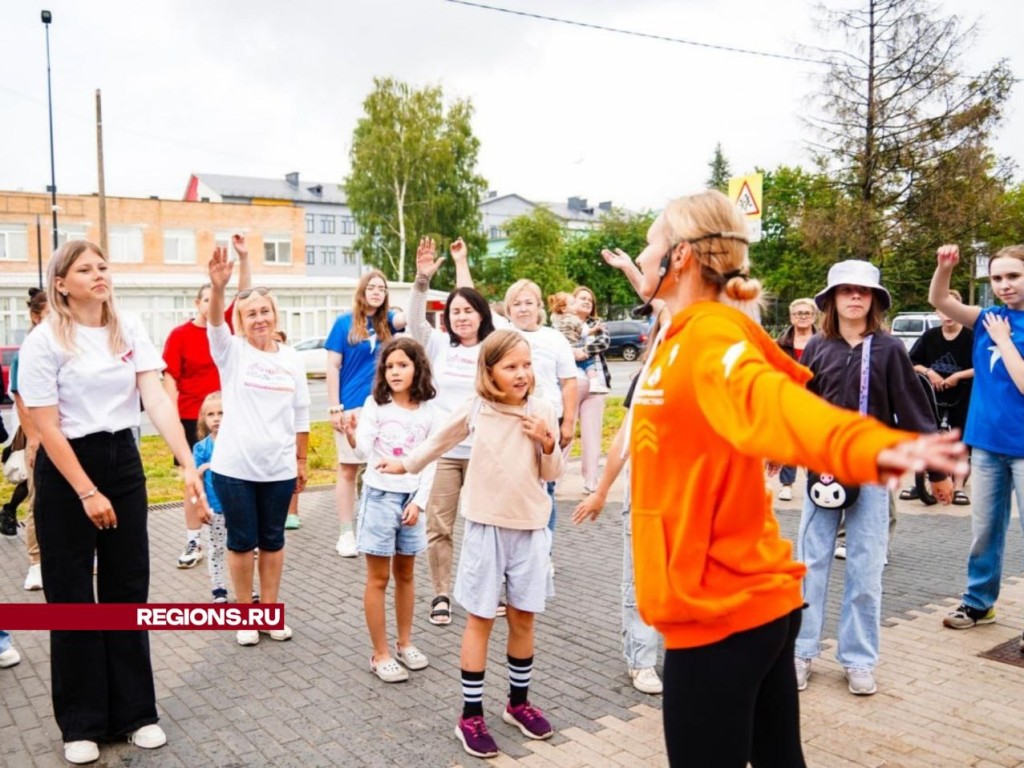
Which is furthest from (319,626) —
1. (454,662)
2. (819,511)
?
(819,511)

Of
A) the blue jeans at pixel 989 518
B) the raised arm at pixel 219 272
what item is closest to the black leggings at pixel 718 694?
the raised arm at pixel 219 272

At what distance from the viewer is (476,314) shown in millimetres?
5887

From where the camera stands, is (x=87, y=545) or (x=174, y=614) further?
(x=174, y=614)

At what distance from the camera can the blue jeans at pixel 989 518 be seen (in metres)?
5.34

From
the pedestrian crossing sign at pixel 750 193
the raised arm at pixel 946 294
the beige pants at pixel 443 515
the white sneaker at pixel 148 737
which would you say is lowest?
the white sneaker at pixel 148 737

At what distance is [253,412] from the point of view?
17.3ft

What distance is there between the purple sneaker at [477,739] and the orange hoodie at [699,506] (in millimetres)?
1913

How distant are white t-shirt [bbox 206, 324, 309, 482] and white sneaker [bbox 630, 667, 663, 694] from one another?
93.8 inches

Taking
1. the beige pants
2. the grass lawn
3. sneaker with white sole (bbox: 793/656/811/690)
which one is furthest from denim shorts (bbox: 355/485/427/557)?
the grass lawn

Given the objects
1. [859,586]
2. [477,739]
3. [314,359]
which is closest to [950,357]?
[859,586]

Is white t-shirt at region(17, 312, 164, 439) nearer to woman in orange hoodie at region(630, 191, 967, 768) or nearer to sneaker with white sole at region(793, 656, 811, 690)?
woman in orange hoodie at region(630, 191, 967, 768)

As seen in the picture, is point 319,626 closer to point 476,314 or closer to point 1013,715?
point 476,314

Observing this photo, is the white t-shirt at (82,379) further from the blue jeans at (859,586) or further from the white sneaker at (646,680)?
the blue jeans at (859,586)

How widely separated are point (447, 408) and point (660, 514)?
376 cm
